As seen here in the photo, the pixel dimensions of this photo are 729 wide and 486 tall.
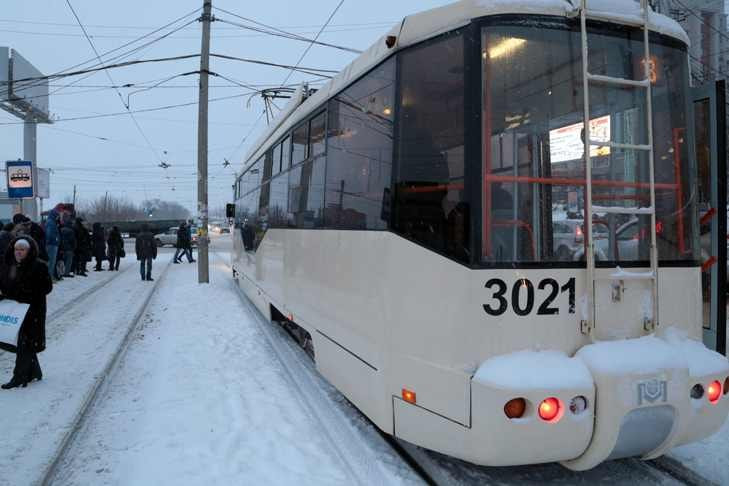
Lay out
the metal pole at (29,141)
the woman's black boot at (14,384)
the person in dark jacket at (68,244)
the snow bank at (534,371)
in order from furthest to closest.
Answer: the metal pole at (29,141), the person in dark jacket at (68,244), the woman's black boot at (14,384), the snow bank at (534,371)

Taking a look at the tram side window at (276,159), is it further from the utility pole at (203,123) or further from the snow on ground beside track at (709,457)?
the utility pole at (203,123)

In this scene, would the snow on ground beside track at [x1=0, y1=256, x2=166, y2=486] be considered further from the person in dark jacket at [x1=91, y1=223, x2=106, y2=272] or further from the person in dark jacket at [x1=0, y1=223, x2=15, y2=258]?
the person in dark jacket at [x1=91, y1=223, x2=106, y2=272]

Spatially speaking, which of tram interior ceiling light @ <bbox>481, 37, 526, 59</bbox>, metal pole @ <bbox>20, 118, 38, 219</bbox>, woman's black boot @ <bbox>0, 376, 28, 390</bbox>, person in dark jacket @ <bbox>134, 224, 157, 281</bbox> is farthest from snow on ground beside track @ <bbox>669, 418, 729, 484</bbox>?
metal pole @ <bbox>20, 118, 38, 219</bbox>

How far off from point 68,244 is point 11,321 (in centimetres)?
1065

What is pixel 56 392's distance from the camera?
519 centimetres

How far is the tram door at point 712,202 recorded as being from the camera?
3752 mm

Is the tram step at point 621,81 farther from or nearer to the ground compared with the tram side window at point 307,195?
farther from the ground

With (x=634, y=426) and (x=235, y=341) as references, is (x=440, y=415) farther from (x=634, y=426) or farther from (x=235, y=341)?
(x=235, y=341)

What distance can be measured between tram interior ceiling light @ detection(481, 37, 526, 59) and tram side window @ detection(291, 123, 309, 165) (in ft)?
9.11

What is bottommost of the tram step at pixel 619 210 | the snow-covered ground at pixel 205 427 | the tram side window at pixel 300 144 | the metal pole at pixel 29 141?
the snow-covered ground at pixel 205 427

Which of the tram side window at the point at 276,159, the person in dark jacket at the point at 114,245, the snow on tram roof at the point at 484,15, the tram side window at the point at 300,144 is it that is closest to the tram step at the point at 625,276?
the snow on tram roof at the point at 484,15

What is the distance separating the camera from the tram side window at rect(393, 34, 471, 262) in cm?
319

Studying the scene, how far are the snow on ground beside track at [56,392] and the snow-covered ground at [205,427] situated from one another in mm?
16

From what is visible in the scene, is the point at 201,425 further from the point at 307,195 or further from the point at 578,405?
the point at 578,405
